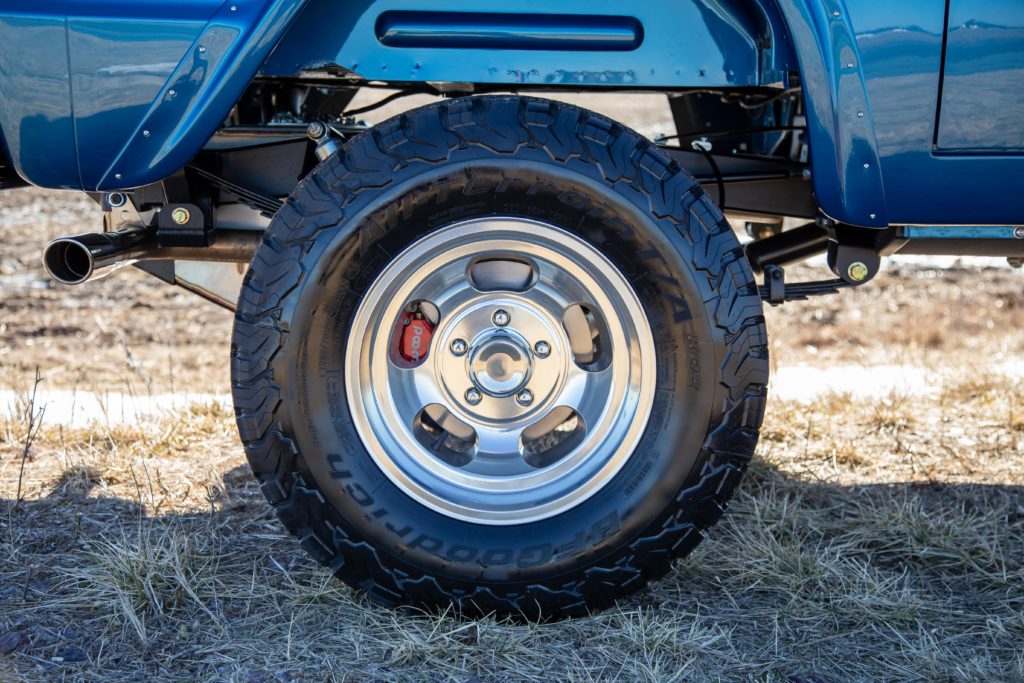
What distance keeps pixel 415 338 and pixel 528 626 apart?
2.66 feet

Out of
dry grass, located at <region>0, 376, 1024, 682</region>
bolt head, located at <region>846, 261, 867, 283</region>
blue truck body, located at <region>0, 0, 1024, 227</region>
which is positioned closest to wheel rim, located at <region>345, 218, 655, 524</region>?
dry grass, located at <region>0, 376, 1024, 682</region>

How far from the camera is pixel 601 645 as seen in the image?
8.03 feet

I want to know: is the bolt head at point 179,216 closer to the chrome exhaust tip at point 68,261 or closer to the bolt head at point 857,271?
the chrome exhaust tip at point 68,261

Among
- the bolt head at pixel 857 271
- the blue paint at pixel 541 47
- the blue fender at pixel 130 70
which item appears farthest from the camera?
the bolt head at pixel 857 271

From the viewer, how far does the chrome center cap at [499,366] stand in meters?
2.64

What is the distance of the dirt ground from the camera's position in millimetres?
2404

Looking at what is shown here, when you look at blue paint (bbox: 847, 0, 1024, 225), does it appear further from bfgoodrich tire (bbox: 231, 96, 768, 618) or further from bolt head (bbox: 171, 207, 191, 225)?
bolt head (bbox: 171, 207, 191, 225)

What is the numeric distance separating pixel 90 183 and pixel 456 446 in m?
1.15

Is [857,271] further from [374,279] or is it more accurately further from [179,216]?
[179,216]

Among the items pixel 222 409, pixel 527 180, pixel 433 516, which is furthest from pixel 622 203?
pixel 222 409

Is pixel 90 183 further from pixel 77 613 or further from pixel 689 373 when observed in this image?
pixel 689 373

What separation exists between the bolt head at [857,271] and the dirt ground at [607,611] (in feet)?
2.71

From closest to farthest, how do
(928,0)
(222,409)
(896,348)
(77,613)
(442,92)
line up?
(928,0) → (77,613) → (442,92) → (222,409) → (896,348)

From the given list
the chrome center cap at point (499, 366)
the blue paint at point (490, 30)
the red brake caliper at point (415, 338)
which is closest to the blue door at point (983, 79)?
the blue paint at point (490, 30)
